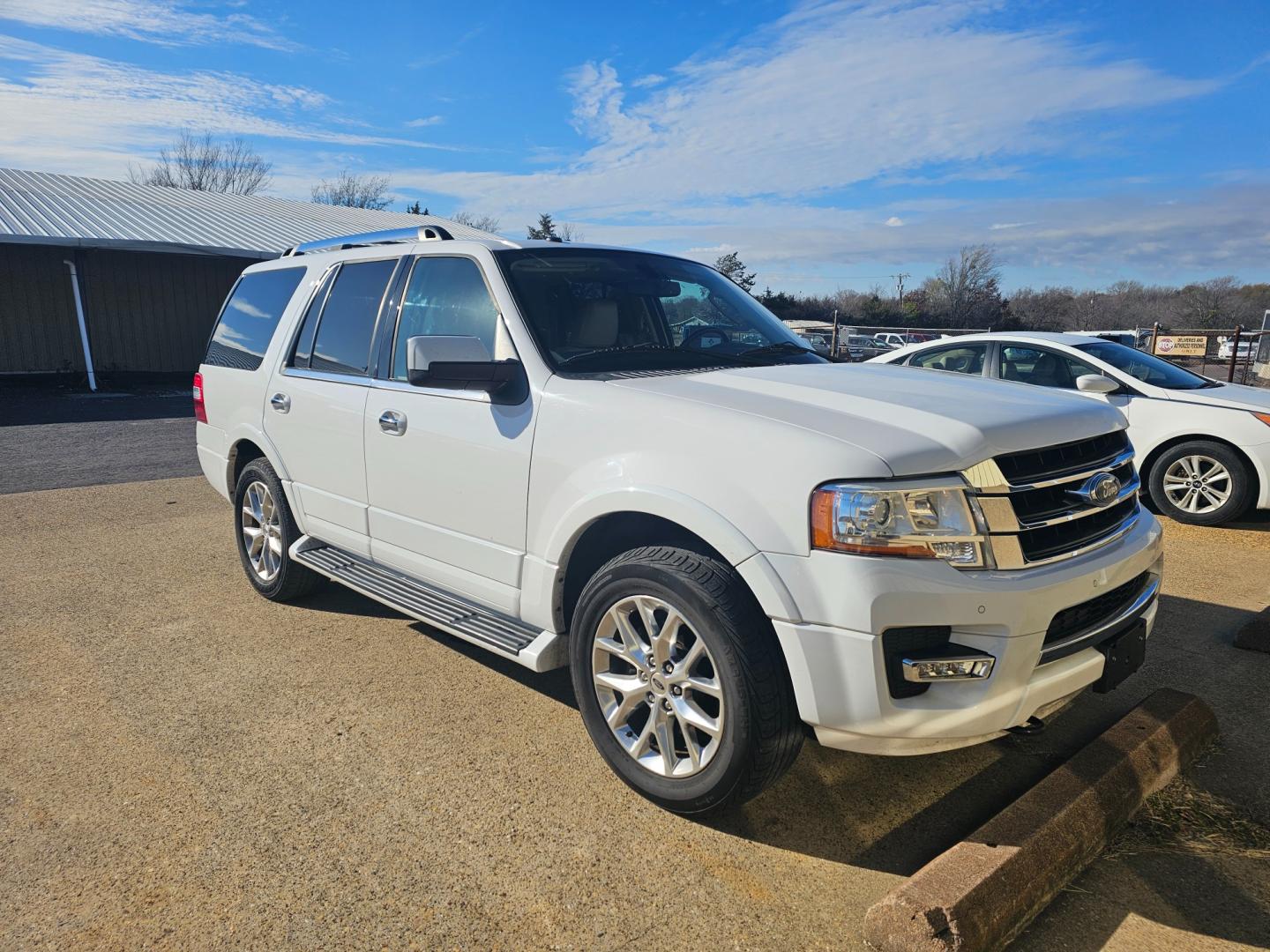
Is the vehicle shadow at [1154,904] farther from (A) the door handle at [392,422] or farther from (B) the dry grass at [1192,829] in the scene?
(A) the door handle at [392,422]

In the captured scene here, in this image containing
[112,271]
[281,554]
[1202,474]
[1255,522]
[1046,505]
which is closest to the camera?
[1046,505]

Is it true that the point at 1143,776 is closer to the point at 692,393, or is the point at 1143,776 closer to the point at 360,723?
the point at 692,393

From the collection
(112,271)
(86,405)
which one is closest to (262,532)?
(86,405)

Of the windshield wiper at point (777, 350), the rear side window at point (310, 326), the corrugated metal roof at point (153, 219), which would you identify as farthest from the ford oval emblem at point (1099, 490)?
the corrugated metal roof at point (153, 219)

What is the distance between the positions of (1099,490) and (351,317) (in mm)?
3496

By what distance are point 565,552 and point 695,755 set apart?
0.86 meters

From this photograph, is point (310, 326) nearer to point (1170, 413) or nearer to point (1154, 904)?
point (1154, 904)

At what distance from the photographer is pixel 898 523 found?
7.95ft

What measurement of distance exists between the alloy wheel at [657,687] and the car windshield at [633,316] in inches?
41.2

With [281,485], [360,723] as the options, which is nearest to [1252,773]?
[360,723]

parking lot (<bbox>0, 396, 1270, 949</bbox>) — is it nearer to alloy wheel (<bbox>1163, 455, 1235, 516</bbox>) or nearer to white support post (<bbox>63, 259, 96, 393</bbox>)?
alloy wheel (<bbox>1163, 455, 1235, 516</bbox>)

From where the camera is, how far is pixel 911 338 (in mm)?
31703

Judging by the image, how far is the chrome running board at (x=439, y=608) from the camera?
323 centimetres

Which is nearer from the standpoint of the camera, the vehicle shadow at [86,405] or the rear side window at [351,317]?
the rear side window at [351,317]
